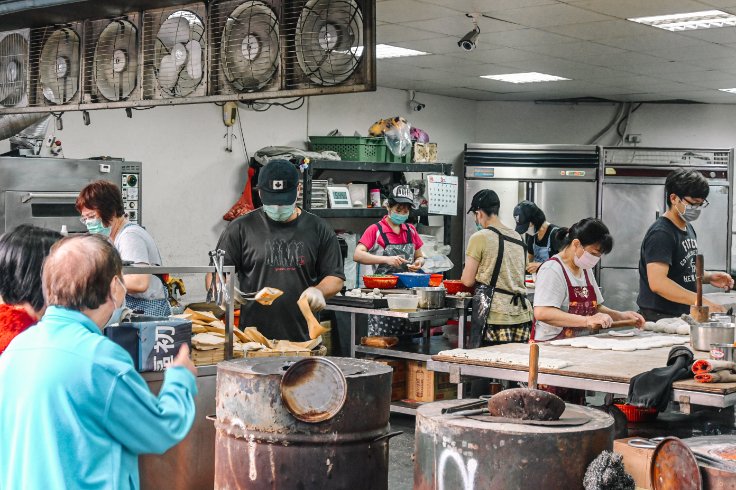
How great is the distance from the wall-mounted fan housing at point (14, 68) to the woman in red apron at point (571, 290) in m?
3.29

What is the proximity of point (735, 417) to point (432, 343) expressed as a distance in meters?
3.21

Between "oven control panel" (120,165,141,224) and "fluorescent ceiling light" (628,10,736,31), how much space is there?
4192 millimetres

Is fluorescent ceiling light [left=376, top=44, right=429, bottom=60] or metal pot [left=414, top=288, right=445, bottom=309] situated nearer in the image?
metal pot [left=414, top=288, right=445, bottom=309]

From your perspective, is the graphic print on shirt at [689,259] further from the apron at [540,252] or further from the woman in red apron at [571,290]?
the apron at [540,252]

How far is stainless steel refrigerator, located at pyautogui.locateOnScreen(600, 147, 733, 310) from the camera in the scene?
40.2 feet

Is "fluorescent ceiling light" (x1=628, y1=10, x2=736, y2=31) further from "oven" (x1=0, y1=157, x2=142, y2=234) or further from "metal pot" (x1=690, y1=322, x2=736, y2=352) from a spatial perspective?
"oven" (x1=0, y1=157, x2=142, y2=234)

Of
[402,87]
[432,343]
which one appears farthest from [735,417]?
[402,87]

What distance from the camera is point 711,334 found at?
450cm

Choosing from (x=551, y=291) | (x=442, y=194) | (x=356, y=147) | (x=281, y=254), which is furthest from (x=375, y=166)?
(x=281, y=254)

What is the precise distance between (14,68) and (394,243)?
11.2 feet

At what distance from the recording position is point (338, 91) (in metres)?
4.31

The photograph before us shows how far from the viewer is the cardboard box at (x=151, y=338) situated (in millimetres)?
3639

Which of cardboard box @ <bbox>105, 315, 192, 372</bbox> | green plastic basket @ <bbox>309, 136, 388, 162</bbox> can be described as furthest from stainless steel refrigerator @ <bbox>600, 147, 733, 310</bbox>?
cardboard box @ <bbox>105, 315, 192, 372</bbox>

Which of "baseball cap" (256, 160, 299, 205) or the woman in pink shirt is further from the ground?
"baseball cap" (256, 160, 299, 205)
